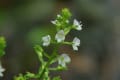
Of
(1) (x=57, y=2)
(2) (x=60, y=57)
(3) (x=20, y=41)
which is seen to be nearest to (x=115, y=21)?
(1) (x=57, y=2)

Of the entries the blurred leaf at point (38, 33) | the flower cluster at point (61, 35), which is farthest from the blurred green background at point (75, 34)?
the flower cluster at point (61, 35)

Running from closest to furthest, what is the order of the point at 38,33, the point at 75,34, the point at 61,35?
1. the point at 61,35
2. the point at 38,33
3. the point at 75,34

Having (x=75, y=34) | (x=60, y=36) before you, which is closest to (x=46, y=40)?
(x=60, y=36)

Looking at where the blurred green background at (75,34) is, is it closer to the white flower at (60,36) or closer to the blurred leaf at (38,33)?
the blurred leaf at (38,33)

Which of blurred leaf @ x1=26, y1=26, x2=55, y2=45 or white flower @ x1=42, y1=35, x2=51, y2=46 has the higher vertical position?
blurred leaf @ x1=26, y1=26, x2=55, y2=45

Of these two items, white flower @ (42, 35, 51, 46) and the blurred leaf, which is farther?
the blurred leaf

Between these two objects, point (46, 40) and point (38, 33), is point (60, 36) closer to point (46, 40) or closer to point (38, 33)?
point (46, 40)

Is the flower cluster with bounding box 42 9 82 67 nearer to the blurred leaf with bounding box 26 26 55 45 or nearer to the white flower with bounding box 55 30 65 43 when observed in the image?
the white flower with bounding box 55 30 65 43

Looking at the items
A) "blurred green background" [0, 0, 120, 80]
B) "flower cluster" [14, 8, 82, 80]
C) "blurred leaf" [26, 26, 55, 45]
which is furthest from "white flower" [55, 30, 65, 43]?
"blurred green background" [0, 0, 120, 80]
